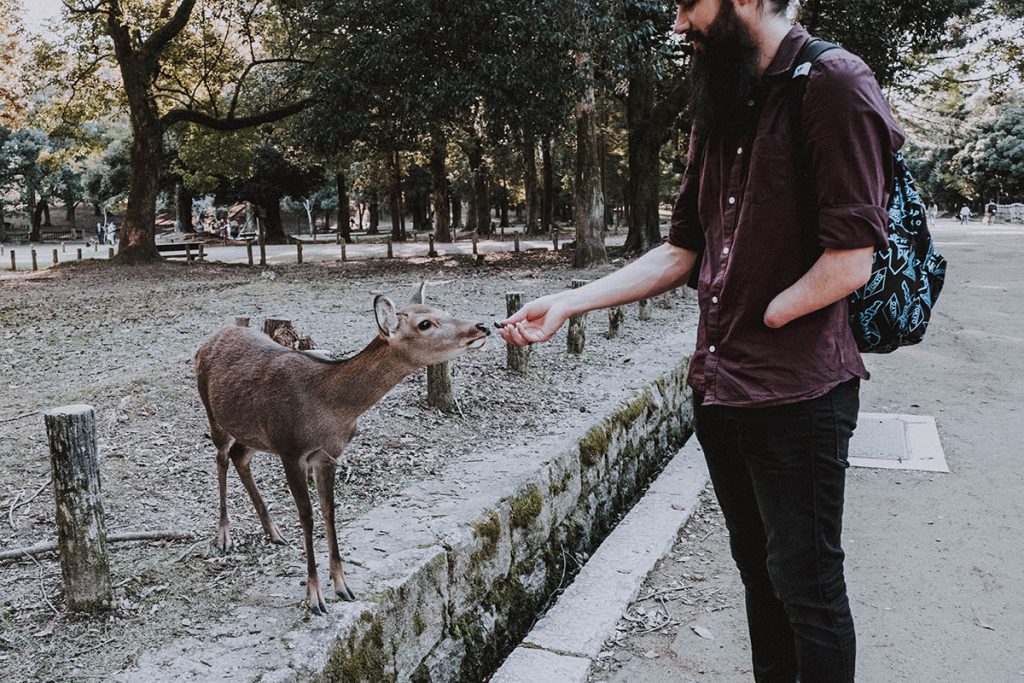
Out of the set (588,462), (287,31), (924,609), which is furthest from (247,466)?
(287,31)

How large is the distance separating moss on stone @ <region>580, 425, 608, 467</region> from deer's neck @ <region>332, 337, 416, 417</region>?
201 cm

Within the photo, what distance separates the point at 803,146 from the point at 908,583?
109 inches

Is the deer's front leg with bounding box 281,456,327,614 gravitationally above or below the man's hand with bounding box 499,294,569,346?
below

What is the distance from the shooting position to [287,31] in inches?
788

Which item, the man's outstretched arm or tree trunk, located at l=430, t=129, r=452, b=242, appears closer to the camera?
the man's outstretched arm

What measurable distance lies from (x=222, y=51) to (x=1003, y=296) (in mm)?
17434

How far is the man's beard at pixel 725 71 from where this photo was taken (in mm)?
1848

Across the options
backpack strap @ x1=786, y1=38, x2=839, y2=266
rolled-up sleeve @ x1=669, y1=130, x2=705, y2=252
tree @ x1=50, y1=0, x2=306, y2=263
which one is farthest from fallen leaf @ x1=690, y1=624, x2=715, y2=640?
tree @ x1=50, y1=0, x2=306, y2=263

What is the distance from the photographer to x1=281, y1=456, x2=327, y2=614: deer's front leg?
2.82 metres

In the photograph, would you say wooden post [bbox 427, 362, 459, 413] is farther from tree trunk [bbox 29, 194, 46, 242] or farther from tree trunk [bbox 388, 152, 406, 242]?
tree trunk [bbox 29, 194, 46, 242]

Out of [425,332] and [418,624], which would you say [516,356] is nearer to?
[418,624]

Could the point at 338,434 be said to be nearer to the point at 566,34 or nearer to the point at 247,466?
the point at 247,466

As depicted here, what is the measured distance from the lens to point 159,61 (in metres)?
19.7

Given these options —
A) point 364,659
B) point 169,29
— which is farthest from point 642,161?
point 364,659
